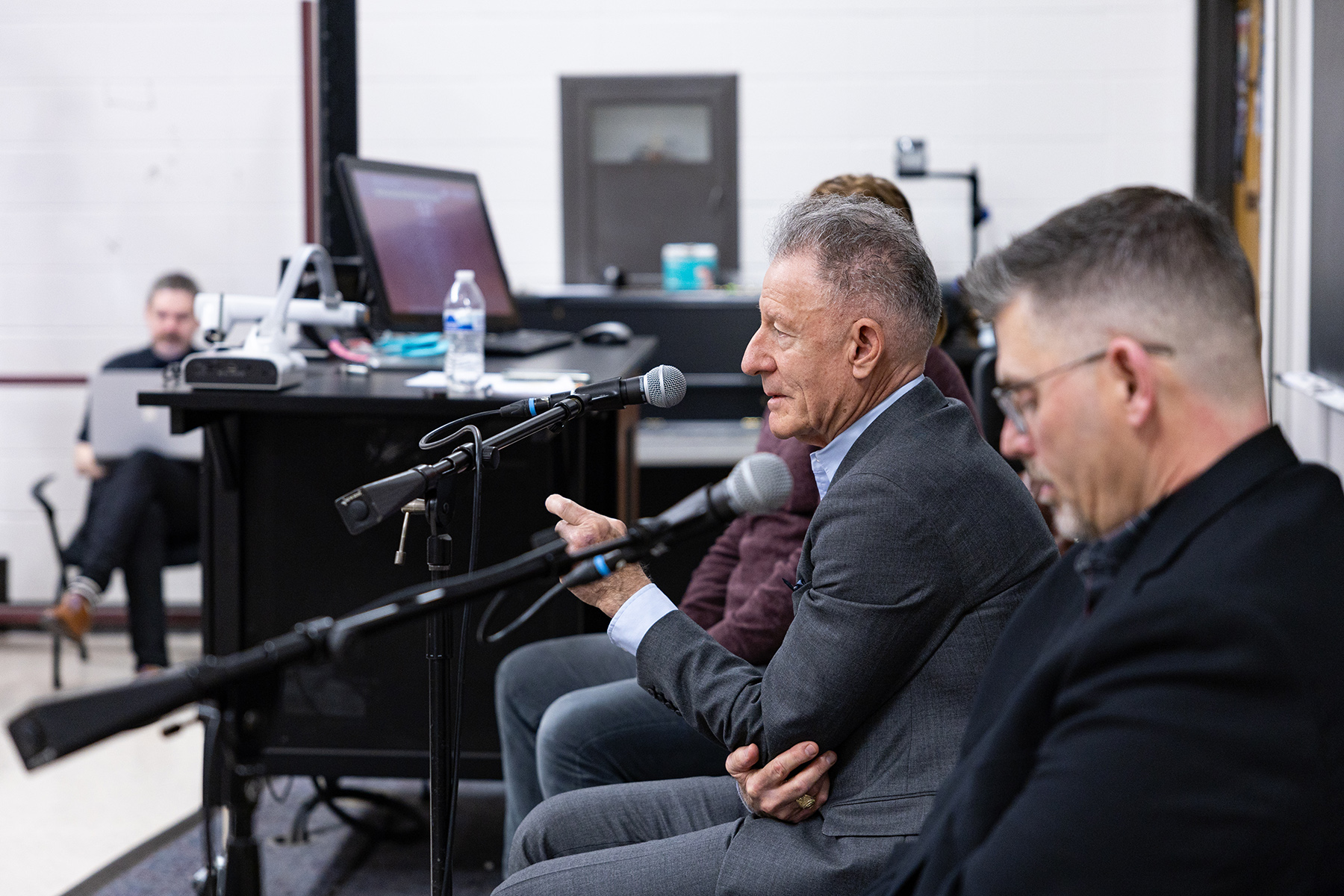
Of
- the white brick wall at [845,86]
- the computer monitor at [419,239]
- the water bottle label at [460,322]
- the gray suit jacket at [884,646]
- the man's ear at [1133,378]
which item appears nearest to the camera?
the man's ear at [1133,378]

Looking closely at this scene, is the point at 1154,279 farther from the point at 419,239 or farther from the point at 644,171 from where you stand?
the point at 644,171

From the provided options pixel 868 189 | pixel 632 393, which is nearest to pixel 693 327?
pixel 868 189

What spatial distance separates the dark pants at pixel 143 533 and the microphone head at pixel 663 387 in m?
2.29

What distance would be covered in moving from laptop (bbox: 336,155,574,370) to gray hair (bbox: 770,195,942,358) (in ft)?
4.39

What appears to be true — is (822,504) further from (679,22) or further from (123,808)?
(679,22)

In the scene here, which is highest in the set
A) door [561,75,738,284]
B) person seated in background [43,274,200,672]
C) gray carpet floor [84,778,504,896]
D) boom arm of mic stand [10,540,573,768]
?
door [561,75,738,284]

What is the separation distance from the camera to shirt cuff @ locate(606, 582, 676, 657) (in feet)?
4.04

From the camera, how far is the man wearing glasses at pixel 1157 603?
71 cm

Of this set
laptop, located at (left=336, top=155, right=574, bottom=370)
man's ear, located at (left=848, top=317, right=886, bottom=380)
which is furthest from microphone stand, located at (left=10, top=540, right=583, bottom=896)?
laptop, located at (left=336, top=155, right=574, bottom=370)

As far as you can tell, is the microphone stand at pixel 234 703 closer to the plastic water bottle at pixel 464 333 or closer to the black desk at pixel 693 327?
the plastic water bottle at pixel 464 333

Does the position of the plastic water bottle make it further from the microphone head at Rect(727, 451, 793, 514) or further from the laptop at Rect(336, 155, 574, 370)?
the microphone head at Rect(727, 451, 793, 514)

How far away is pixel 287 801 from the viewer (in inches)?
105

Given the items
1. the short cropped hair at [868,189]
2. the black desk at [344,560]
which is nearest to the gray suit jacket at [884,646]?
the short cropped hair at [868,189]

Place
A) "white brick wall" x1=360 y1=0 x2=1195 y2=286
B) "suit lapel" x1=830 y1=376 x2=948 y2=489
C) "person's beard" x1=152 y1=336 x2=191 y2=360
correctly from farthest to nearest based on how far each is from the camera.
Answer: "white brick wall" x1=360 y1=0 x2=1195 y2=286
"person's beard" x1=152 y1=336 x2=191 y2=360
"suit lapel" x1=830 y1=376 x2=948 y2=489
